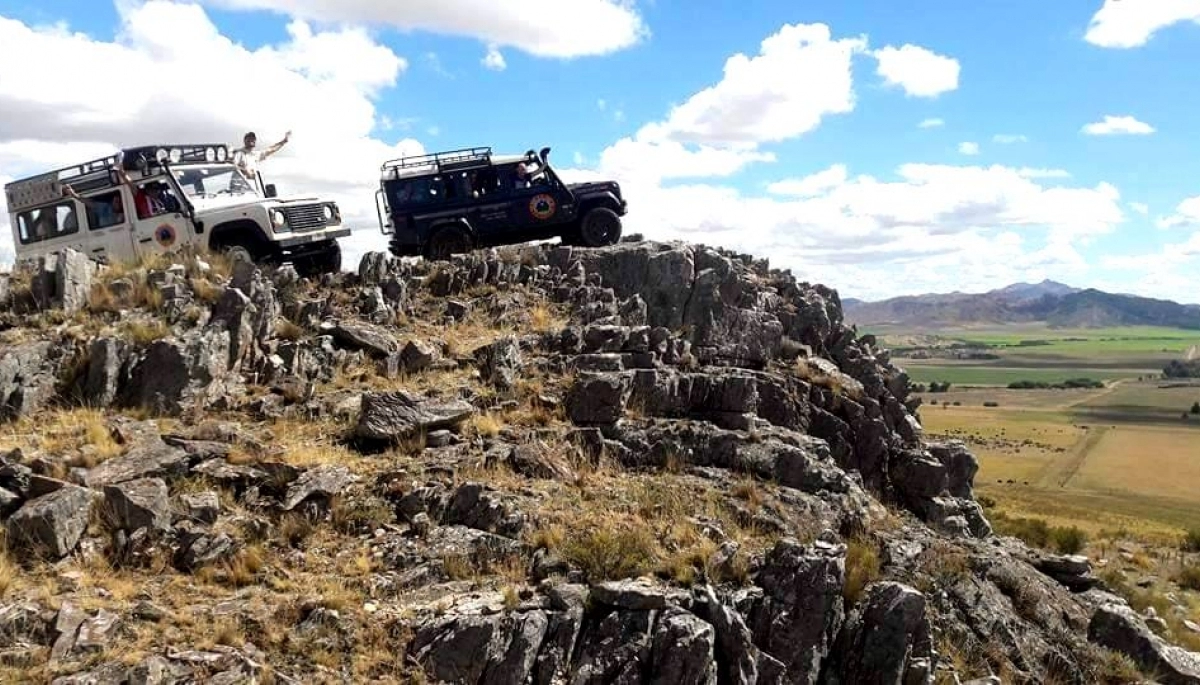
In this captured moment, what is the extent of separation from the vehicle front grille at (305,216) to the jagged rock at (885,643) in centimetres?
1318

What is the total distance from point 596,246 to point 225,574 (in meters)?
13.1

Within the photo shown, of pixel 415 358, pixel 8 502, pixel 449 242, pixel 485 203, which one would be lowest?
pixel 8 502

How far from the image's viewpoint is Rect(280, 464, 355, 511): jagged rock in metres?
9.62

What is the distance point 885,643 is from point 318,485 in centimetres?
676

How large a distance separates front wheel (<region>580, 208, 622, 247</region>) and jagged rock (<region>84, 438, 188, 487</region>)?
11.7m

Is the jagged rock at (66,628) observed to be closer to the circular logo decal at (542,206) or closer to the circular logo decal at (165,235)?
the circular logo decal at (165,235)

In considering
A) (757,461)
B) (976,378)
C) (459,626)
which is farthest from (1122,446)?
(459,626)

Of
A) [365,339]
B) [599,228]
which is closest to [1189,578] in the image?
[599,228]

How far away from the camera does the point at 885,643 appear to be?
9148 millimetres

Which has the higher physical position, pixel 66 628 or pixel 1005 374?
pixel 66 628

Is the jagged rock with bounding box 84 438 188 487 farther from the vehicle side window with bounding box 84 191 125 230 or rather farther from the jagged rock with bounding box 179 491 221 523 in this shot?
the vehicle side window with bounding box 84 191 125 230

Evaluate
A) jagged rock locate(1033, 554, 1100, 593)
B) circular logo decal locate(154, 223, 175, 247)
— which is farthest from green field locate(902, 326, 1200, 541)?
circular logo decal locate(154, 223, 175, 247)

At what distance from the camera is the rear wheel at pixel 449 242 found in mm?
19734

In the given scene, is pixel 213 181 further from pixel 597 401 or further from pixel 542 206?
pixel 597 401
